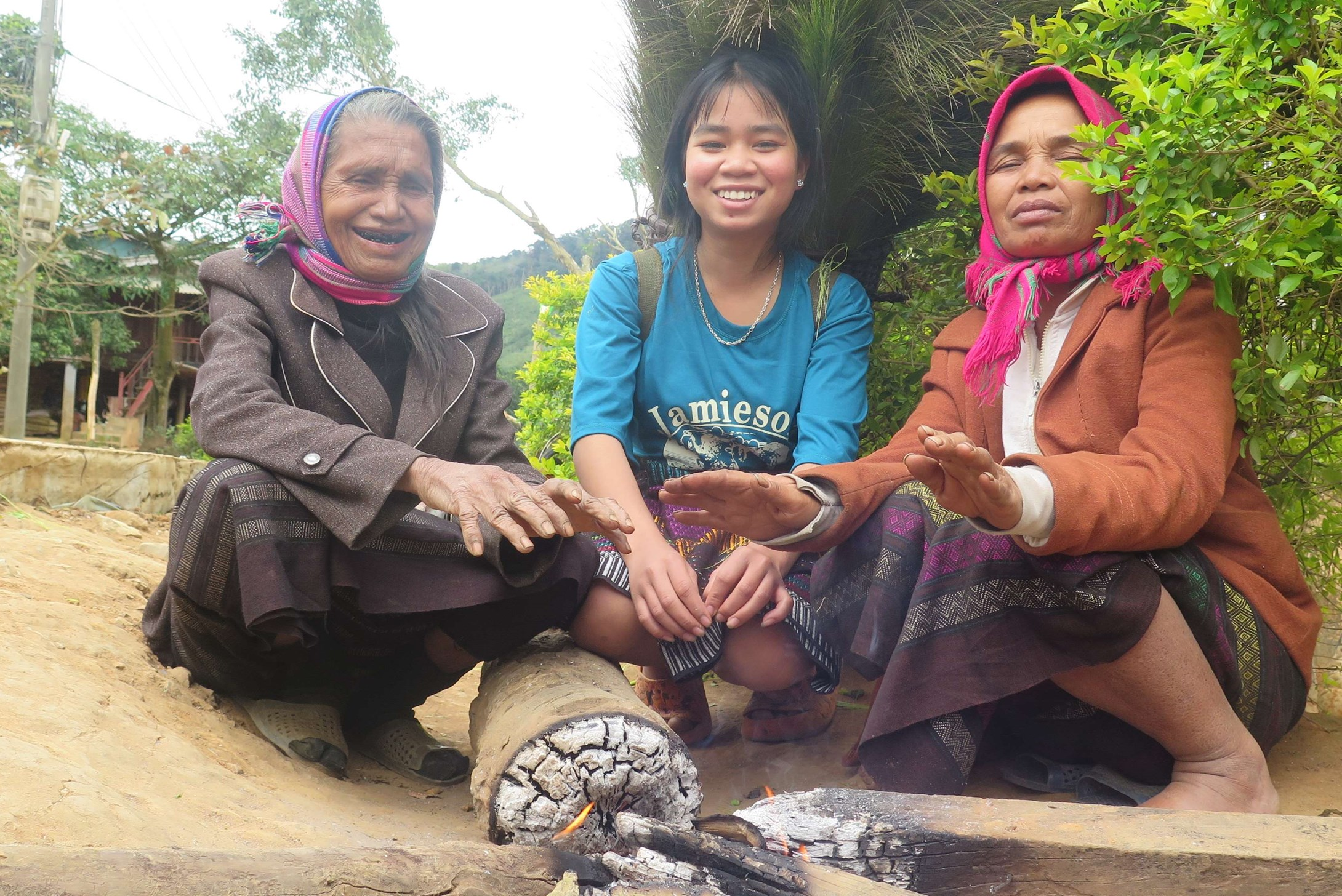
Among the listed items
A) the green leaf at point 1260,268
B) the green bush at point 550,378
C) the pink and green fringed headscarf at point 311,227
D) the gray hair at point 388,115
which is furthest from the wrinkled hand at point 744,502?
the green bush at point 550,378

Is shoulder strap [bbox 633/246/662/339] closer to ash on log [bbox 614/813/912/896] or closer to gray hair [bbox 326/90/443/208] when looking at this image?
gray hair [bbox 326/90/443/208]

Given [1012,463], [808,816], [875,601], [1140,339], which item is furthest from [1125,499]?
[808,816]

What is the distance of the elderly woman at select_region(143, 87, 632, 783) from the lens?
6.95 ft

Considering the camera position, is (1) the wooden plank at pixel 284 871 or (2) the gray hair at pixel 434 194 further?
(2) the gray hair at pixel 434 194

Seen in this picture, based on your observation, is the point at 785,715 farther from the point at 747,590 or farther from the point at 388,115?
the point at 388,115

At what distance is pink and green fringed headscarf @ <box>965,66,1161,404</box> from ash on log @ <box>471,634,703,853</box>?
1.10 m

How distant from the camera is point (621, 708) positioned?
6.09ft

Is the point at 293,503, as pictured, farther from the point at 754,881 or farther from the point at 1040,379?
the point at 1040,379

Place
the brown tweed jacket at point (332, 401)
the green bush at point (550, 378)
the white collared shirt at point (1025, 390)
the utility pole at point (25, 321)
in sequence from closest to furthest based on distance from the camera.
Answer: the brown tweed jacket at point (332, 401)
the white collared shirt at point (1025, 390)
the green bush at point (550, 378)
the utility pole at point (25, 321)

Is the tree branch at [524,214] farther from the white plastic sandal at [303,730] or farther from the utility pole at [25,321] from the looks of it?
the white plastic sandal at [303,730]

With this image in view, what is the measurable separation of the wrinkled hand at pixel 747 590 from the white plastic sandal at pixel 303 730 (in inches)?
39.1

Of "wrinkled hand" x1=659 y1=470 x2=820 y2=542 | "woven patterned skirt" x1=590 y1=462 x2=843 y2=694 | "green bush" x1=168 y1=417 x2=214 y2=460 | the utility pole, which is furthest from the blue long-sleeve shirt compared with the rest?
"green bush" x1=168 y1=417 x2=214 y2=460

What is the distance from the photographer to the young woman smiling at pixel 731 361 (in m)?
2.59

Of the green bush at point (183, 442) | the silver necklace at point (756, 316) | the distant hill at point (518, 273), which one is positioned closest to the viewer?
the silver necklace at point (756, 316)
